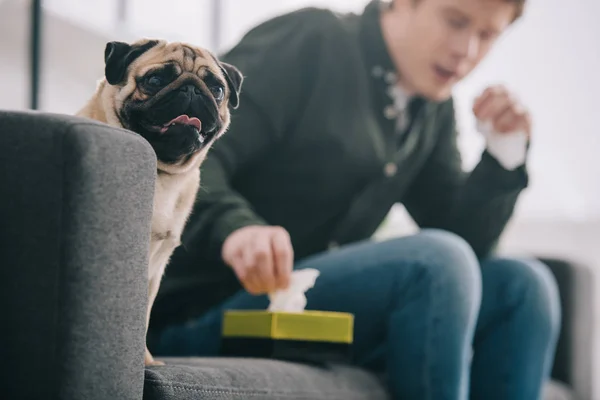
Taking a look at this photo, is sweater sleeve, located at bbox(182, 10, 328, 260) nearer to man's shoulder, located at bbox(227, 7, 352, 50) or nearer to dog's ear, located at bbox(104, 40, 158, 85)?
man's shoulder, located at bbox(227, 7, 352, 50)

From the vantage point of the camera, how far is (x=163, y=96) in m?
0.51

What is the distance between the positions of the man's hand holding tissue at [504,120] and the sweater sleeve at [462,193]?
0.03 meters

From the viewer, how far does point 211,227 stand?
0.73 meters

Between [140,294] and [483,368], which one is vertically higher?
[140,294]

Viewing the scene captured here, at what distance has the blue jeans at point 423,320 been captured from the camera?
738 mm

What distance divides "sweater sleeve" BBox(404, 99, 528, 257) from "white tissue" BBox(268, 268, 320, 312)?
1.20ft

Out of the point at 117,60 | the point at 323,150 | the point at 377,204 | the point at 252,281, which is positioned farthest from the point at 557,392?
the point at 117,60

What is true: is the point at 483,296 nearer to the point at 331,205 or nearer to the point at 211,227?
the point at 331,205

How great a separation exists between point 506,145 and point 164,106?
21.8 inches

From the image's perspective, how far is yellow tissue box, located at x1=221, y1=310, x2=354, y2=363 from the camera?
0.68 m

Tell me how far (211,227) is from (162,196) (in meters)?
0.19

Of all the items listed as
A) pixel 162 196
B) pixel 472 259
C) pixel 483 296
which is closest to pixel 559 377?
pixel 483 296

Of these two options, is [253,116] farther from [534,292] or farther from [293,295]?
[534,292]

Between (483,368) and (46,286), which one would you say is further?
(483,368)
